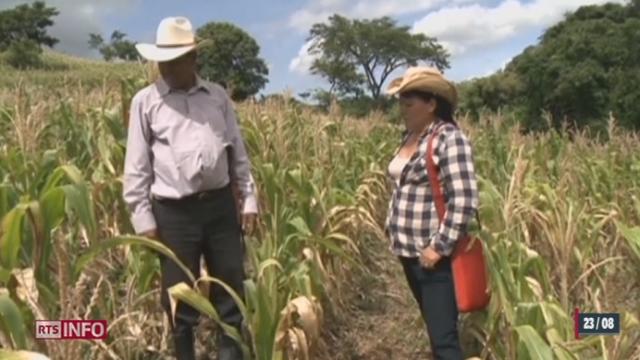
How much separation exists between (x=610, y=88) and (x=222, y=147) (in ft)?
67.9

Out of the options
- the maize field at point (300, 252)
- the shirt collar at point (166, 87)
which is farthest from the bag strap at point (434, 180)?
the shirt collar at point (166, 87)

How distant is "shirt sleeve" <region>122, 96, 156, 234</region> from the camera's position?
9.21 feet

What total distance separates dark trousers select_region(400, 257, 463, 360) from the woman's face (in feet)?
1.54

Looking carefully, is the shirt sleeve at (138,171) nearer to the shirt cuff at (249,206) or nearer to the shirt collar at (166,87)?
the shirt collar at (166,87)

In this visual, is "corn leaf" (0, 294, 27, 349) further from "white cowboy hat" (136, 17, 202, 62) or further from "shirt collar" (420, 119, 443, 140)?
"shirt collar" (420, 119, 443, 140)

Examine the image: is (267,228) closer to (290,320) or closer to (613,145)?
(290,320)

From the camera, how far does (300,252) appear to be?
11.7ft

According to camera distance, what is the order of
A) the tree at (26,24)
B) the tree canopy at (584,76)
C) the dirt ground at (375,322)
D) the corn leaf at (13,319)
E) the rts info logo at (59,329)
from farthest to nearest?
the tree at (26,24)
the tree canopy at (584,76)
the dirt ground at (375,322)
the rts info logo at (59,329)
the corn leaf at (13,319)

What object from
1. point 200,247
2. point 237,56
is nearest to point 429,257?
point 200,247

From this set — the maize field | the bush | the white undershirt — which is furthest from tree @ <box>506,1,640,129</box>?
the bush

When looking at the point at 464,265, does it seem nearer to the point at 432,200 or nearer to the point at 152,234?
the point at 432,200

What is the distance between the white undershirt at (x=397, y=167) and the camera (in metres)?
2.67

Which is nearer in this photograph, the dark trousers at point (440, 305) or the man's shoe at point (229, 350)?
the dark trousers at point (440, 305)

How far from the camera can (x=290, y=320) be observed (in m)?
2.67
